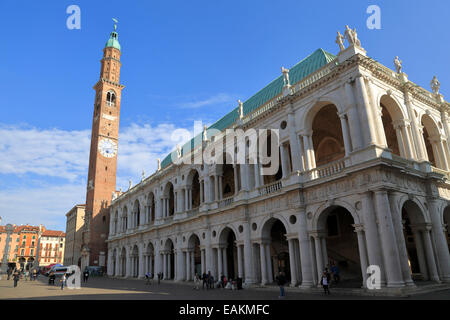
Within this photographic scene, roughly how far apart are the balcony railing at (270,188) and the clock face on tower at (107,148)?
137 feet

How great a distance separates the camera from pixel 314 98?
69.7ft

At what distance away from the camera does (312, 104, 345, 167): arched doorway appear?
26.0 meters

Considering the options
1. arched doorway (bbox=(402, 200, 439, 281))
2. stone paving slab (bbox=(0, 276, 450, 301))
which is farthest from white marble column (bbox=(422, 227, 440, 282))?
stone paving slab (bbox=(0, 276, 450, 301))

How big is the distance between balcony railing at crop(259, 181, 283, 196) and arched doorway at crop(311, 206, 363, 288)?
12.9 feet

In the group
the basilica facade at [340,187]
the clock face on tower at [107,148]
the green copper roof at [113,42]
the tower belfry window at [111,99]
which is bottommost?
the basilica facade at [340,187]

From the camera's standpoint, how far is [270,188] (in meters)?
23.8

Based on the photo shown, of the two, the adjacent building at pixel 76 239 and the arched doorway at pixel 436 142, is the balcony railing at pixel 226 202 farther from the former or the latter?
the adjacent building at pixel 76 239

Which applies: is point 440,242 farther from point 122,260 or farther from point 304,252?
point 122,260

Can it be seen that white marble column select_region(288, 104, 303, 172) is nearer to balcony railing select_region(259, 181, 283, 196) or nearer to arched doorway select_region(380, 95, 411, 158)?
balcony railing select_region(259, 181, 283, 196)

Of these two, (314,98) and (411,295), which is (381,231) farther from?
(314,98)

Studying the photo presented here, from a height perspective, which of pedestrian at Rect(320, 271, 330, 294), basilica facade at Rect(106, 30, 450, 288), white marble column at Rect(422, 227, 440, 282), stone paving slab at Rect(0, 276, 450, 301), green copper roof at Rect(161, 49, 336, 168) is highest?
green copper roof at Rect(161, 49, 336, 168)

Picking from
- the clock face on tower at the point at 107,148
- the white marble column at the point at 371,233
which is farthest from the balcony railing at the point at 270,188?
the clock face on tower at the point at 107,148

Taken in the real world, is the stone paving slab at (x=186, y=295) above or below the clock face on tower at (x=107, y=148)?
below

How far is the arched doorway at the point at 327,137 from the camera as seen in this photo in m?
26.0
